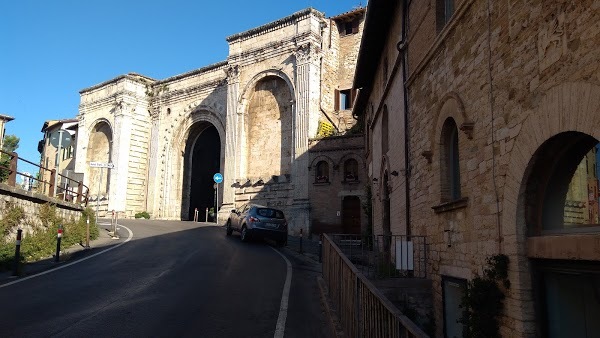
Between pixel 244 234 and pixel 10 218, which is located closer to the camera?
pixel 10 218

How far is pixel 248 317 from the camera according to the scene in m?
8.09

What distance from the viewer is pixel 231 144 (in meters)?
34.3

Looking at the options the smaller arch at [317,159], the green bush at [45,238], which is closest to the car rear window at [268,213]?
the green bush at [45,238]

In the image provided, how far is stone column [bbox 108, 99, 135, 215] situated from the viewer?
40625mm

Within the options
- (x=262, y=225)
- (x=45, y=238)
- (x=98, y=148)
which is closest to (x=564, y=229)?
(x=45, y=238)

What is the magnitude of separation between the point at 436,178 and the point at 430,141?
34.8 inches

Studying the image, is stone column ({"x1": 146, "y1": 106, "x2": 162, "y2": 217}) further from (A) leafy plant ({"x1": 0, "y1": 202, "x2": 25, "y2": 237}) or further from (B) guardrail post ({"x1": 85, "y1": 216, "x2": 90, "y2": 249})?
(A) leafy plant ({"x1": 0, "y1": 202, "x2": 25, "y2": 237})

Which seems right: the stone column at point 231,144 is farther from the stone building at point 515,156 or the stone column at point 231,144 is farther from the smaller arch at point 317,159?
the stone building at point 515,156

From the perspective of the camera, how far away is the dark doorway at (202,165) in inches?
1636

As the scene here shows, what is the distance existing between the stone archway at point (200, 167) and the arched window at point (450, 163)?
108ft

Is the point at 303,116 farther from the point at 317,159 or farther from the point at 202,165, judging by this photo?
the point at 202,165

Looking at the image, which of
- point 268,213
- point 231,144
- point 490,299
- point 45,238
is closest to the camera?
point 490,299

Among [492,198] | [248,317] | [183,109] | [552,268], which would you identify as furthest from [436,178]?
[183,109]

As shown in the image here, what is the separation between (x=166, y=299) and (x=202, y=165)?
35.1m
